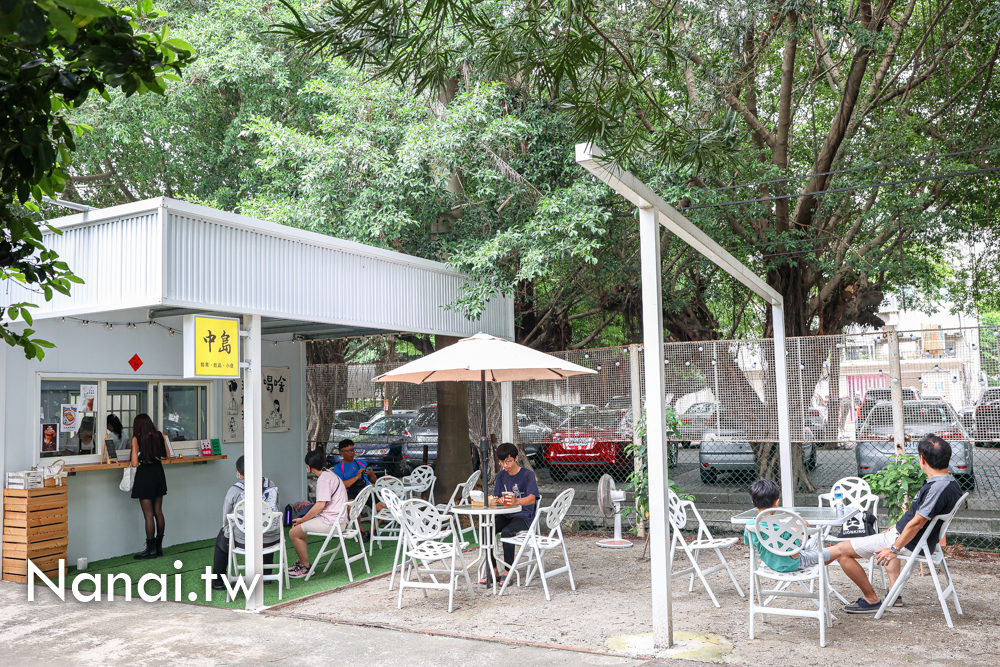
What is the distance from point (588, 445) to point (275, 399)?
427cm

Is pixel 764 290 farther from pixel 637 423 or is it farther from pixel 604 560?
pixel 604 560

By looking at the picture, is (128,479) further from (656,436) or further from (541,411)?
(656,436)

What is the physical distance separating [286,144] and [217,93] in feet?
11.3

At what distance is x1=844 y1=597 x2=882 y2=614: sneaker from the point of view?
574cm

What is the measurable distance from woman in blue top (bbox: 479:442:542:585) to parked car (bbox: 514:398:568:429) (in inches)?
85.2

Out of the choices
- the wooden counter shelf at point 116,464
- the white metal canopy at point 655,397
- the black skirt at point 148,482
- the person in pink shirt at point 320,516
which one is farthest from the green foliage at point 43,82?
the black skirt at point 148,482

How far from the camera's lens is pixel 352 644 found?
5.45m

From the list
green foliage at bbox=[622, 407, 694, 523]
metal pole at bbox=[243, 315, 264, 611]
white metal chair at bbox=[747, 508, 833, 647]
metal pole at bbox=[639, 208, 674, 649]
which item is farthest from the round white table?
white metal chair at bbox=[747, 508, 833, 647]

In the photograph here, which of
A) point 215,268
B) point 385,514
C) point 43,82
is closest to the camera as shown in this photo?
point 43,82

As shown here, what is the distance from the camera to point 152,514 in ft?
28.5

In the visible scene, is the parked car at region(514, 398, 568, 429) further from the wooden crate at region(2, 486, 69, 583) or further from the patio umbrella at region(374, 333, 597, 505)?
the wooden crate at region(2, 486, 69, 583)

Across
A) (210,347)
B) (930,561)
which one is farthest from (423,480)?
(930,561)

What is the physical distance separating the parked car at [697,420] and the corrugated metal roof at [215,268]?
3.22 metres

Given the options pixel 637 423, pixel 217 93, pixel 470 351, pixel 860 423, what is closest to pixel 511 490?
pixel 470 351
